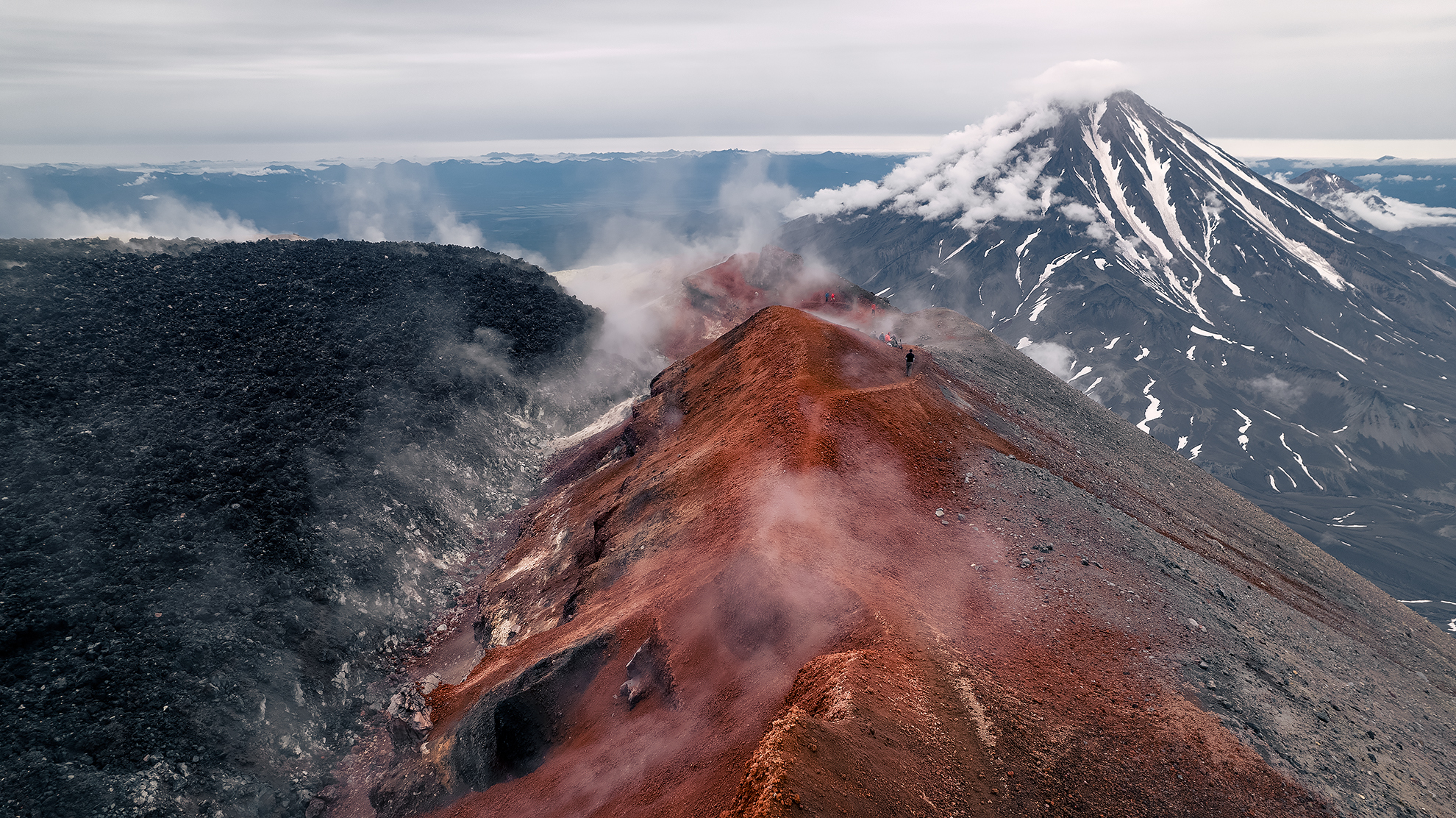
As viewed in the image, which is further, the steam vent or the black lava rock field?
the black lava rock field

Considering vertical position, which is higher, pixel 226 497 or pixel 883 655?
pixel 883 655

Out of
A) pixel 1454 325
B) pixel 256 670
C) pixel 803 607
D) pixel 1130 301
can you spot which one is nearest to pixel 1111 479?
pixel 803 607

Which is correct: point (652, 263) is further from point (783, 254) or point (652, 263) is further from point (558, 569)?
point (558, 569)

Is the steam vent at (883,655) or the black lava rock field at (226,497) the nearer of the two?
the steam vent at (883,655)

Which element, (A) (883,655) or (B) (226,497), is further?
(B) (226,497)
